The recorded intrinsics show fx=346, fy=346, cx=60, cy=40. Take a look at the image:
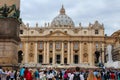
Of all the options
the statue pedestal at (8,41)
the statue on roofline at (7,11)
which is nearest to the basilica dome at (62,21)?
the statue on roofline at (7,11)

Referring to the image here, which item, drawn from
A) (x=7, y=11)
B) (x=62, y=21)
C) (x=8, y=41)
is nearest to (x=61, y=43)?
(x=62, y=21)

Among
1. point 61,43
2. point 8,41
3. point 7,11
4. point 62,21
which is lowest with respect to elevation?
point 8,41

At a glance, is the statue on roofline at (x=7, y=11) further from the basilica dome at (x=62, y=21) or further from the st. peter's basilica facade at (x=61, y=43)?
the basilica dome at (x=62, y=21)

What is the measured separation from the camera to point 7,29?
864 inches

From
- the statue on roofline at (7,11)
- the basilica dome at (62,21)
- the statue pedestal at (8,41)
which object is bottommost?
the statue pedestal at (8,41)

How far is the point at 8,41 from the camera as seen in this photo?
853 inches

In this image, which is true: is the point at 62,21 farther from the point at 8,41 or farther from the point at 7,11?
the point at 8,41

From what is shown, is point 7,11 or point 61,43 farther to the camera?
point 61,43

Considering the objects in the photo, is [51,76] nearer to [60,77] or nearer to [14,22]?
[14,22]

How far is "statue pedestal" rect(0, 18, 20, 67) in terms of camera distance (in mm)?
21602

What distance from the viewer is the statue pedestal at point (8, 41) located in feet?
70.9

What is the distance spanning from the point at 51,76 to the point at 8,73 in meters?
2.94

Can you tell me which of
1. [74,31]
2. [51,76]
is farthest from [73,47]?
[51,76]

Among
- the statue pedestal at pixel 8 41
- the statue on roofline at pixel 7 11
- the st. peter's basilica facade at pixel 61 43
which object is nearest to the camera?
the statue pedestal at pixel 8 41
